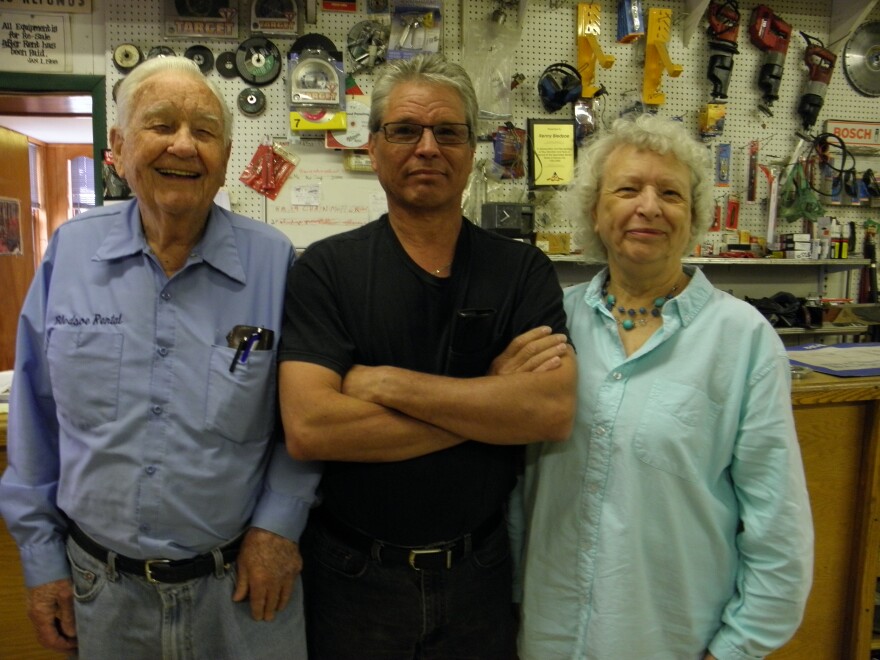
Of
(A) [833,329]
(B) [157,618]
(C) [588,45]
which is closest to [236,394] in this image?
(B) [157,618]

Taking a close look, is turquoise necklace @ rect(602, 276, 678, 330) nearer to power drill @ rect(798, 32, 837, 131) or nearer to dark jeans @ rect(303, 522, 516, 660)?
dark jeans @ rect(303, 522, 516, 660)

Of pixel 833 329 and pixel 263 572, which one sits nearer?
pixel 263 572

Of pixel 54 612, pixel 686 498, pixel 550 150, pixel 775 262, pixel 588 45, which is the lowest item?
pixel 54 612

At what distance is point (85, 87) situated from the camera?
8.66ft

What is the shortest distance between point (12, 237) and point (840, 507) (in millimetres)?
5449

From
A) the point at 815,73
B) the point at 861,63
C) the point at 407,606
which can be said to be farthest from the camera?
the point at 861,63

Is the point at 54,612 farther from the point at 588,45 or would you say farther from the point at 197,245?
the point at 588,45

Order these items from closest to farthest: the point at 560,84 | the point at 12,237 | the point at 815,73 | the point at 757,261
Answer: the point at 560,84, the point at 757,261, the point at 815,73, the point at 12,237

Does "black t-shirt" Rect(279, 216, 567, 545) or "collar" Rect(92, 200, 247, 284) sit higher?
"collar" Rect(92, 200, 247, 284)

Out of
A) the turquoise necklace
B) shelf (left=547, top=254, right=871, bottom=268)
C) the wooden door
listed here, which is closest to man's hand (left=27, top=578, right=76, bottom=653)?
the turquoise necklace

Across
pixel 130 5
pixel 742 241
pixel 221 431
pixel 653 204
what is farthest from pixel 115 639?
pixel 742 241

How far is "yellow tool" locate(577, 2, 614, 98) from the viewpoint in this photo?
2787 mm

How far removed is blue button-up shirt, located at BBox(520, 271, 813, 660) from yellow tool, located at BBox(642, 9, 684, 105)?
1988 millimetres

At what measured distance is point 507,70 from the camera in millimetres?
2773
